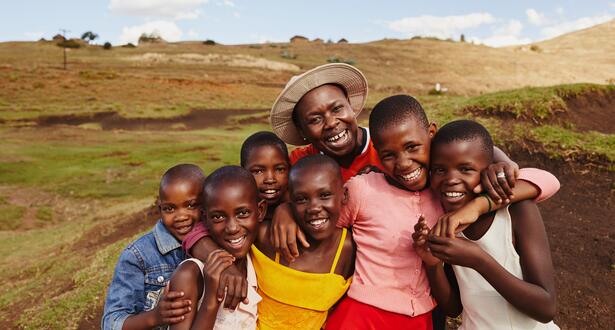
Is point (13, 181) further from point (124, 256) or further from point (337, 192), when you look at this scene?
point (337, 192)

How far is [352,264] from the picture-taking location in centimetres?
251

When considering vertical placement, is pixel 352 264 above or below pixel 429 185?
below

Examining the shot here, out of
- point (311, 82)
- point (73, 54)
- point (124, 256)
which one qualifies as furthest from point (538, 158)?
point (73, 54)

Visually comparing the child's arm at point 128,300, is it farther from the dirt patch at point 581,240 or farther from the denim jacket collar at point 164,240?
the dirt patch at point 581,240

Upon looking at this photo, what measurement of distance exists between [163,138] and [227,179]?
58.5ft

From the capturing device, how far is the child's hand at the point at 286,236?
7.55ft

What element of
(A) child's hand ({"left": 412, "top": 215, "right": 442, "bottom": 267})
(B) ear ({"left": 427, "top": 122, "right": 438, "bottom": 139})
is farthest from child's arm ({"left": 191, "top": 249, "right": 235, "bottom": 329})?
(B) ear ({"left": 427, "top": 122, "right": 438, "bottom": 139})

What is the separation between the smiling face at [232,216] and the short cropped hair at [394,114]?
0.72 meters

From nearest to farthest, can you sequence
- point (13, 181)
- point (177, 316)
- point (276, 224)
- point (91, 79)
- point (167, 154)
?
point (177, 316), point (276, 224), point (13, 181), point (167, 154), point (91, 79)

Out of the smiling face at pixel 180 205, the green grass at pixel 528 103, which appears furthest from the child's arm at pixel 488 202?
the green grass at pixel 528 103

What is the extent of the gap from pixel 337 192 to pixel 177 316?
0.95m

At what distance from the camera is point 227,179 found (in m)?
2.42

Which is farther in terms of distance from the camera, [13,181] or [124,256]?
[13,181]

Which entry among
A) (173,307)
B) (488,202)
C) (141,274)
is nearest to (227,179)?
(173,307)
